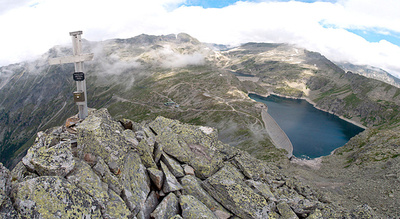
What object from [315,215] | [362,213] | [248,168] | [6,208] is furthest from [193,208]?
[362,213]

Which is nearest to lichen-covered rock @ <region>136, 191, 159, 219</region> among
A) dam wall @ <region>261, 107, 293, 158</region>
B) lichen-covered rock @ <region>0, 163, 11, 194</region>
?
lichen-covered rock @ <region>0, 163, 11, 194</region>

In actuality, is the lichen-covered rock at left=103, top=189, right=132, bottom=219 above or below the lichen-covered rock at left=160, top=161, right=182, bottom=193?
above

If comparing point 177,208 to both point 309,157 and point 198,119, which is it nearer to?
point 309,157

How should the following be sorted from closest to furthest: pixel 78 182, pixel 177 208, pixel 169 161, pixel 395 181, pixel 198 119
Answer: pixel 78 182, pixel 177 208, pixel 169 161, pixel 395 181, pixel 198 119

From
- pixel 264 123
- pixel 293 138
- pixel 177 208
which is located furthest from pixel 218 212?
pixel 293 138

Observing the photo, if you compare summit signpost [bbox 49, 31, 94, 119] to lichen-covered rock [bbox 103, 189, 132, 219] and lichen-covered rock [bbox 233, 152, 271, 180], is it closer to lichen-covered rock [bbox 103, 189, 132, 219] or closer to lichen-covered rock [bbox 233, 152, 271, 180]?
lichen-covered rock [bbox 103, 189, 132, 219]

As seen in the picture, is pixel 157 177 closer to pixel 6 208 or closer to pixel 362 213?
pixel 6 208
